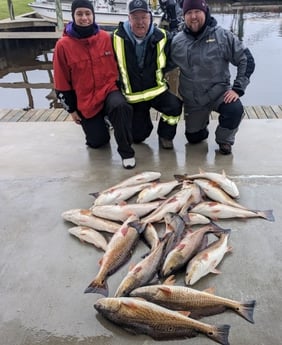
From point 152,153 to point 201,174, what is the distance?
2.43 ft

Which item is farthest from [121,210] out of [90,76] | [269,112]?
[269,112]

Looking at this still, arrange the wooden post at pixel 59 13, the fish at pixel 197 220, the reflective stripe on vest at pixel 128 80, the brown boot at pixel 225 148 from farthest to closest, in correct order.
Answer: the wooden post at pixel 59 13 → the brown boot at pixel 225 148 → the reflective stripe on vest at pixel 128 80 → the fish at pixel 197 220

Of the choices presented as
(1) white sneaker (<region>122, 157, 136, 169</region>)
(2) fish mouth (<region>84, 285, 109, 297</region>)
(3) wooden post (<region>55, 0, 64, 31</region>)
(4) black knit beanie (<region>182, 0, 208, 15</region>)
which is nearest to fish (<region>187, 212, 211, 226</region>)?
(2) fish mouth (<region>84, 285, 109, 297</region>)

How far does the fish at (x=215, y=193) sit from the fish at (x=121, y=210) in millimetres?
417

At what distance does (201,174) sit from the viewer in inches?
127

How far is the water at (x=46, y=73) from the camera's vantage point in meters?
8.27

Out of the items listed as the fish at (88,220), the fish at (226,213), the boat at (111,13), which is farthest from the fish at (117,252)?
the boat at (111,13)

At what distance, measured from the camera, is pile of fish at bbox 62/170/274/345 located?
6.22 ft

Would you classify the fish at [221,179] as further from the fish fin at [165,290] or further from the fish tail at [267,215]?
the fish fin at [165,290]

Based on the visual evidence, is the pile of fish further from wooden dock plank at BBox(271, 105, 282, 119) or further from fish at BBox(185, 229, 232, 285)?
wooden dock plank at BBox(271, 105, 282, 119)

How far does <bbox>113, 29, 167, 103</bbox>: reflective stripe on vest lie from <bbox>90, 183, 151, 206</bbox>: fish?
979mm

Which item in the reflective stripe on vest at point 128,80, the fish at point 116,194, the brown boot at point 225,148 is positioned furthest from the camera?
the brown boot at point 225,148

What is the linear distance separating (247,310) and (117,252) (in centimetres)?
82

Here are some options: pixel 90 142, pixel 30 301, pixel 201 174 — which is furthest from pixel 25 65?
pixel 30 301
